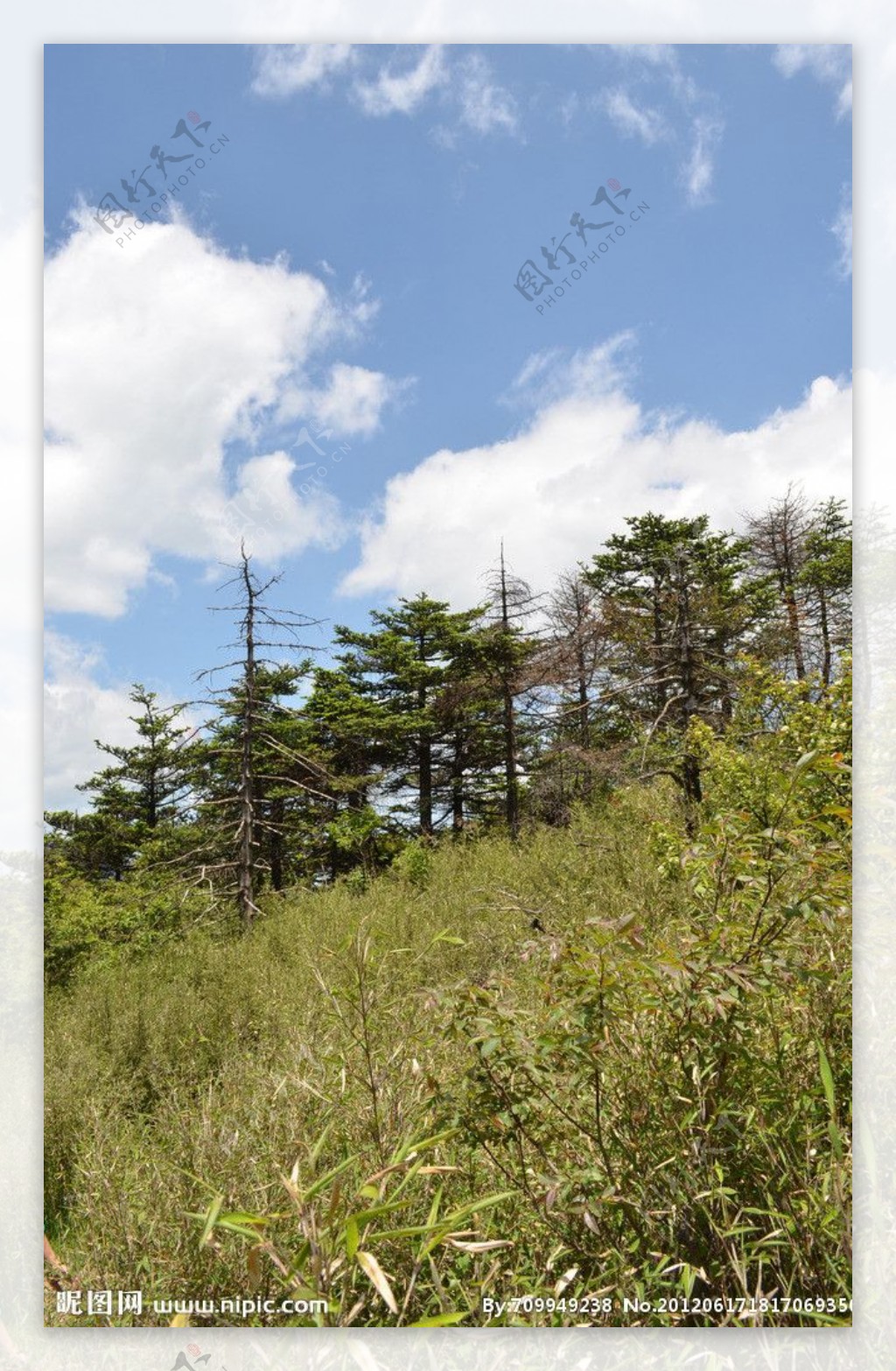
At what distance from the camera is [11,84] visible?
251 centimetres

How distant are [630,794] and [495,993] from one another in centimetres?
562

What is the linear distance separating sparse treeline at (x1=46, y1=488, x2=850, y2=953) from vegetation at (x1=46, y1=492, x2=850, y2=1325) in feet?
0.28

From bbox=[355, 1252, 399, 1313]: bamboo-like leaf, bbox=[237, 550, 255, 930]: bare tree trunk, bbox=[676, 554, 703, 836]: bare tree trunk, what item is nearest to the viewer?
bbox=[355, 1252, 399, 1313]: bamboo-like leaf

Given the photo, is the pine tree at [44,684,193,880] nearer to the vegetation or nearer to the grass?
the vegetation

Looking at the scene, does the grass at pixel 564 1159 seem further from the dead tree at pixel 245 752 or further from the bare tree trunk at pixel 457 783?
the bare tree trunk at pixel 457 783

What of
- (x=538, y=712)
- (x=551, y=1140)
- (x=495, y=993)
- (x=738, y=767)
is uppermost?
(x=538, y=712)

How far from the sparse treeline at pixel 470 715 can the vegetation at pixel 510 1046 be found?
3.3 inches

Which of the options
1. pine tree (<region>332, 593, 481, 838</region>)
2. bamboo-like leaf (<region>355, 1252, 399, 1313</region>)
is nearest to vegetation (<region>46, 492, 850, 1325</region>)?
bamboo-like leaf (<region>355, 1252, 399, 1313</region>)

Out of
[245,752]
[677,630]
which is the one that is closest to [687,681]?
[677,630]

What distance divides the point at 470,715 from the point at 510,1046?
8831 millimetres

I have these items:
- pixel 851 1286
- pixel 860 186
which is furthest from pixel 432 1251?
pixel 860 186

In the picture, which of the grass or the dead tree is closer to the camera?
the grass

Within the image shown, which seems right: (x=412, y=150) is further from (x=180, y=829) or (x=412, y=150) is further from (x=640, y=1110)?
(x=180, y=829)

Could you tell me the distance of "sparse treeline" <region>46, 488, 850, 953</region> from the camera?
229 inches
